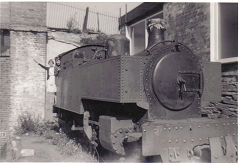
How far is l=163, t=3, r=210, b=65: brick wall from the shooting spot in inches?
260

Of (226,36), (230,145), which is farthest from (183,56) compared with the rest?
(226,36)

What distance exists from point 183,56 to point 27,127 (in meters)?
6.14

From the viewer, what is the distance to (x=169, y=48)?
4.39 m

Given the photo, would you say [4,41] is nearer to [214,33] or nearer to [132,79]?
[214,33]

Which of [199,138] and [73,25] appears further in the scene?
[73,25]

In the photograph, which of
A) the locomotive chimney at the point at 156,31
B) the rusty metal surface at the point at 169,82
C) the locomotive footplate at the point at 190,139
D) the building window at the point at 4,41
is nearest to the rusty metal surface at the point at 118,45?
the locomotive chimney at the point at 156,31

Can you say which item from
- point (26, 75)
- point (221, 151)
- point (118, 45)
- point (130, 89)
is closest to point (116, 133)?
point (130, 89)

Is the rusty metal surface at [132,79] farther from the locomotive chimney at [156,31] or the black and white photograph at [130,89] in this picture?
the locomotive chimney at [156,31]

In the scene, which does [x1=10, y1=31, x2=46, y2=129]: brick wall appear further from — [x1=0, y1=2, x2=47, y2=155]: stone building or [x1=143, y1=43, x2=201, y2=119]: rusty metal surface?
[x1=143, y1=43, x2=201, y2=119]: rusty metal surface

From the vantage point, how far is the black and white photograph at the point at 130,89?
3.95 metres

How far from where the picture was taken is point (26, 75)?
9320mm

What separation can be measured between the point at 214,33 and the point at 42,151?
4592 mm

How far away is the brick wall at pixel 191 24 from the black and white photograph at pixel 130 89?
2 centimetres

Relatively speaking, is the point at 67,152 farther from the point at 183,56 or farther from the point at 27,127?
the point at 27,127
